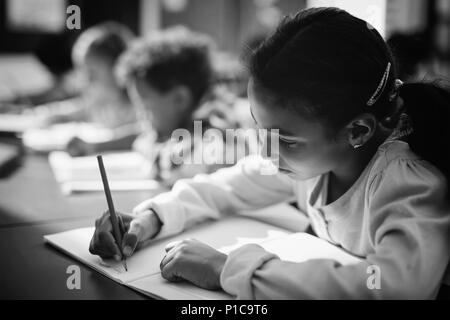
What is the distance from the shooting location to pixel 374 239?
25.4 inches

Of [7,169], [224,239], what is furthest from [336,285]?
[7,169]

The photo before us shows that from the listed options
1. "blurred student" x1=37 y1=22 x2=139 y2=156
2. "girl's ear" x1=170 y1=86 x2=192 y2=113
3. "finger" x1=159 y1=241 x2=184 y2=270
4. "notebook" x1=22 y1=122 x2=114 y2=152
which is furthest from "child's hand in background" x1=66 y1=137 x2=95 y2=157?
"finger" x1=159 y1=241 x2=184 y2=270

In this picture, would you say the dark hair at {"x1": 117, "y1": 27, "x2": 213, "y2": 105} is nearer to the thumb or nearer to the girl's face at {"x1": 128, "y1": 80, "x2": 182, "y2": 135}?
the girl's face at {"x1": 128, "y1": 80, "x2": 182, "y2": 135}

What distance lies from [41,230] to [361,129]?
1.71 feet

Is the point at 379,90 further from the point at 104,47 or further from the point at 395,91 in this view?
the point at 104,47

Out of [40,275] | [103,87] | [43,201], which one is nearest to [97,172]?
[43,201]

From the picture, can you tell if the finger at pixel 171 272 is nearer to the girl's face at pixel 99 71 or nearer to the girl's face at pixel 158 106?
the girl's face at pixel 158 106

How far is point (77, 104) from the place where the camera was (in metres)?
2.38

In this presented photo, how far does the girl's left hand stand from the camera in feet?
1.97

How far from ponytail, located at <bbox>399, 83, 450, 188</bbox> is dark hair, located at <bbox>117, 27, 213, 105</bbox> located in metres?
0.93

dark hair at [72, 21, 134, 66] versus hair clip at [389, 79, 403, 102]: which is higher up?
dark hair at [72, 21, 134, 66]

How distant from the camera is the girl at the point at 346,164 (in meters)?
0.54

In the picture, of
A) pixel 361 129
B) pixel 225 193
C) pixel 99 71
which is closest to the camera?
pixel 361 129

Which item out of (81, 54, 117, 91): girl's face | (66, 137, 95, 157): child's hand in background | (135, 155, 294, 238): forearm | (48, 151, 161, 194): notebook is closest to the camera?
(135, 155, 294, 238): forearm
